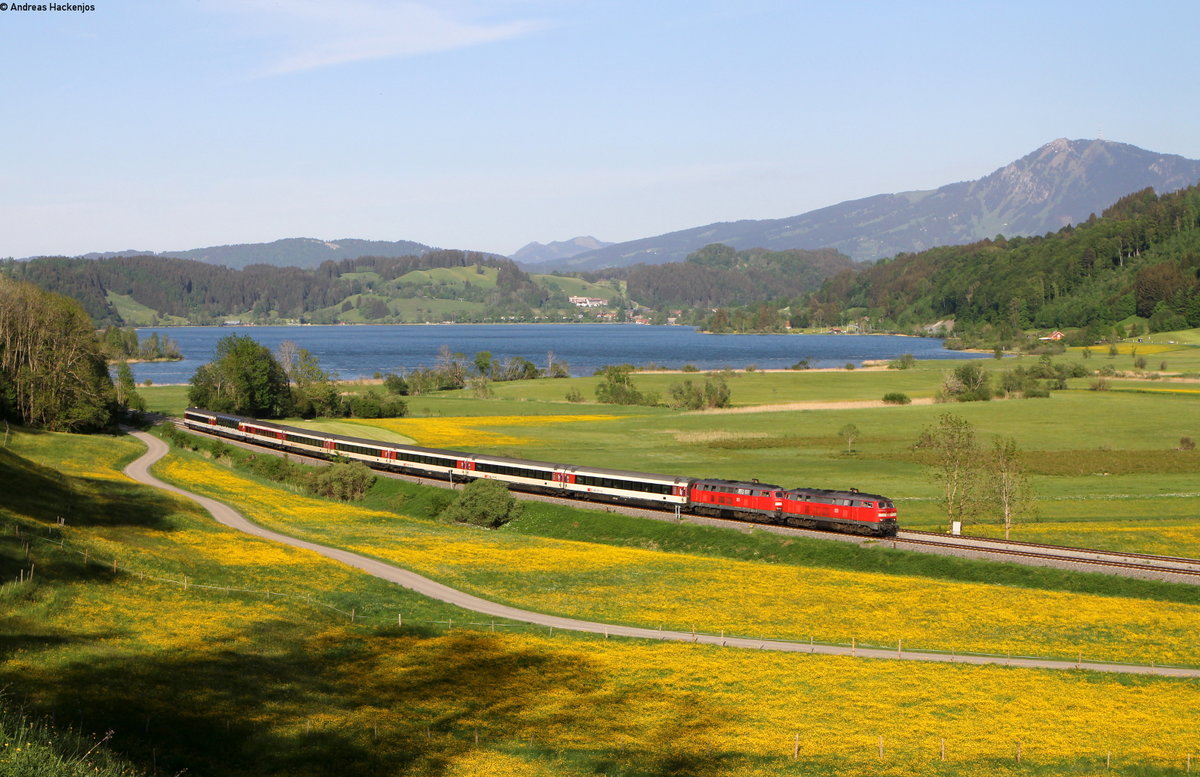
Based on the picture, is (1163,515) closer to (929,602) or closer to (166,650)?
(929,602)

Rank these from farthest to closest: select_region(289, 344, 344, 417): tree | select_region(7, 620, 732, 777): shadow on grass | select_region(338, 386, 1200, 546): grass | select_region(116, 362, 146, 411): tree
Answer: select_region(289, 344, 344, 417): tree → select_region(116, 362, 146, 411): tree → select_region(338, 386, 1200, 546): grass → select_region(7, 620, 732, 777): shadow on grass

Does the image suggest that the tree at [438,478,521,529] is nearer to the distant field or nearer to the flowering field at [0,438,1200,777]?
the distant field

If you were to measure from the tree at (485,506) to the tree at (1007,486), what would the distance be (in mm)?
33026

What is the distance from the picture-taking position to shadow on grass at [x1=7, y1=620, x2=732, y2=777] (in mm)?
25969

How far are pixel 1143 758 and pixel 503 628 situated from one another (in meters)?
24.2

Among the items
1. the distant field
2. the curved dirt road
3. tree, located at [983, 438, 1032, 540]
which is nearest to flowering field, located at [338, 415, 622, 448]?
the distant field

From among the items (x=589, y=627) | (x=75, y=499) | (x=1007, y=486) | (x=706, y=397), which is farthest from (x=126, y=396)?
(x=1007, y=486)

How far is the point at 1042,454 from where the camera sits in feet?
308

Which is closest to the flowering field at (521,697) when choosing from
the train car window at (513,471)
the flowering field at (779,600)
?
the flowering field at (779,600)

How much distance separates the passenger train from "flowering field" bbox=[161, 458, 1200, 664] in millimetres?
7179

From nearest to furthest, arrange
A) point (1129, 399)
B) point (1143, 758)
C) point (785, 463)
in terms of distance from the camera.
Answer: point (1143, 758) → point (785, 463) → point (1129, 399)

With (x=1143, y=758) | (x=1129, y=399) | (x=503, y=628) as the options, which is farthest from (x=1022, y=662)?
(x=1129, y=399)

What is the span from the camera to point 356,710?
98.8 ft

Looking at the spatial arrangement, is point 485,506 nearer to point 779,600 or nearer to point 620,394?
point 779,600
